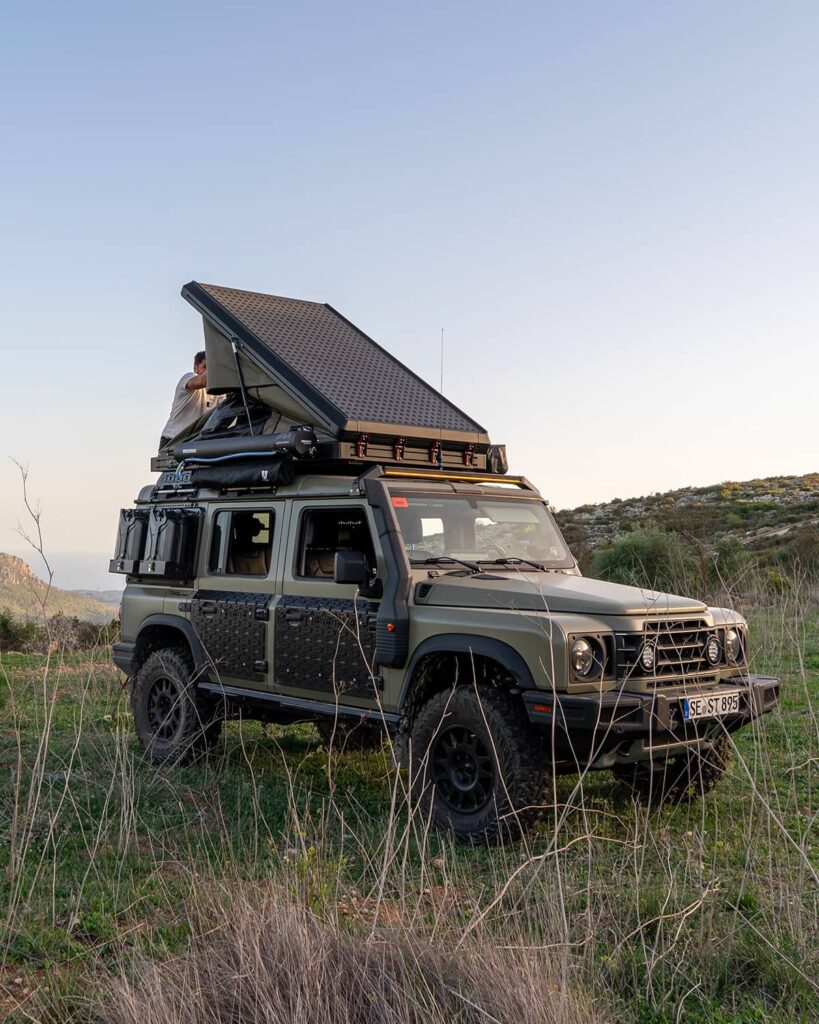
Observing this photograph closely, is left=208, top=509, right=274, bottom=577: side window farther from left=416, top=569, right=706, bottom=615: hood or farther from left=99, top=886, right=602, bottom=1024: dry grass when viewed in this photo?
left=99, top=886, right=602, bottom=1024: dry grass

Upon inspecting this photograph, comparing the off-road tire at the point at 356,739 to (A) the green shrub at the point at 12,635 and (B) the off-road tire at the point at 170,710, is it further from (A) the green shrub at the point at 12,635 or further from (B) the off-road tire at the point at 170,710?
(A) the green shrub at the point at 12,635

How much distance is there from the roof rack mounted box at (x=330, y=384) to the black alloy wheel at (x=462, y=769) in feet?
6.18

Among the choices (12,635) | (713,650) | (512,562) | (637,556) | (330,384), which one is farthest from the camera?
(637,556)

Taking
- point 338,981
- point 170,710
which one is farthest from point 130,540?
point 338,981

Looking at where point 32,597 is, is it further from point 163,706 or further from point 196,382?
point 196,382

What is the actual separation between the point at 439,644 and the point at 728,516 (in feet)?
96.4

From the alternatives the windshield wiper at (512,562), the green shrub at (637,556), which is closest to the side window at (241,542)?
the windshield wiper at (512,562)

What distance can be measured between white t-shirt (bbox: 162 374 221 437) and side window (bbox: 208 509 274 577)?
4.08ft

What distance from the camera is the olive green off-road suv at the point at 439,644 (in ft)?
16.5

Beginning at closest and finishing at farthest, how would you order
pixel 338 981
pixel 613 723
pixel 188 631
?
pixel 338 981 < pixel 613 723 < pixel 188 631

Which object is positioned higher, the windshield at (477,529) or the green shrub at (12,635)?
the windshield at (477,529)

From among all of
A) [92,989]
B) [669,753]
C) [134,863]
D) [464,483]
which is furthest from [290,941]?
[464,483]

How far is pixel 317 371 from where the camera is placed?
6.88 meters

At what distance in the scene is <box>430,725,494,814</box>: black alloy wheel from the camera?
5227mm
